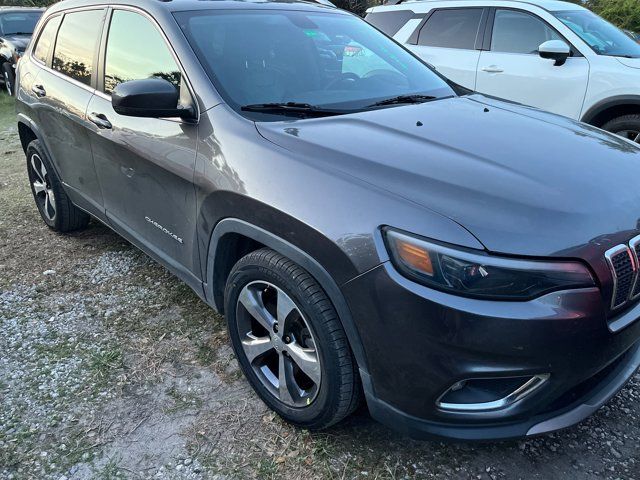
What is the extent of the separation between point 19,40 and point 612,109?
10909 mm

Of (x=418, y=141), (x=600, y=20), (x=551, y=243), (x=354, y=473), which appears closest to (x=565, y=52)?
(x=600, y=20)

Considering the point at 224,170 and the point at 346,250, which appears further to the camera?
the point at 224,170

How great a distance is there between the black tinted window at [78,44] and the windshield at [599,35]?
4.46 metres

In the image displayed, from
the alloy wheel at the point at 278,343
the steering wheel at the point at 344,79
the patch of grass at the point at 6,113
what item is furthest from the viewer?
the patch of grass at the point at 6,113

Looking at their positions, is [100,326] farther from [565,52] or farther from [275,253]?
[565,52]

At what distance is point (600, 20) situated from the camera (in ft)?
18.7

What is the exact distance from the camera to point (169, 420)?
7.74 ft

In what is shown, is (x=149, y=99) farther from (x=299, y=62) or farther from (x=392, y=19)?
(x=392, y=19)

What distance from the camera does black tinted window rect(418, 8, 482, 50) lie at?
19.5 ft

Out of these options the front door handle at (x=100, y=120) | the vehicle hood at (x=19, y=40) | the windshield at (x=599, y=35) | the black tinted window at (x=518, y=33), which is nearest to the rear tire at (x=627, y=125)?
the windshield at (x=599, y=35)

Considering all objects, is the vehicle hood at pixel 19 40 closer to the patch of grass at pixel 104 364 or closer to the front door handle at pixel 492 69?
the front door handle at pixel 492 69

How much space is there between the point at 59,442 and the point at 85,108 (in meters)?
1.91

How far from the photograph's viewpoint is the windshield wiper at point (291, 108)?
235 cm

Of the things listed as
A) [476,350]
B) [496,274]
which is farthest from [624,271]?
[476,350]
